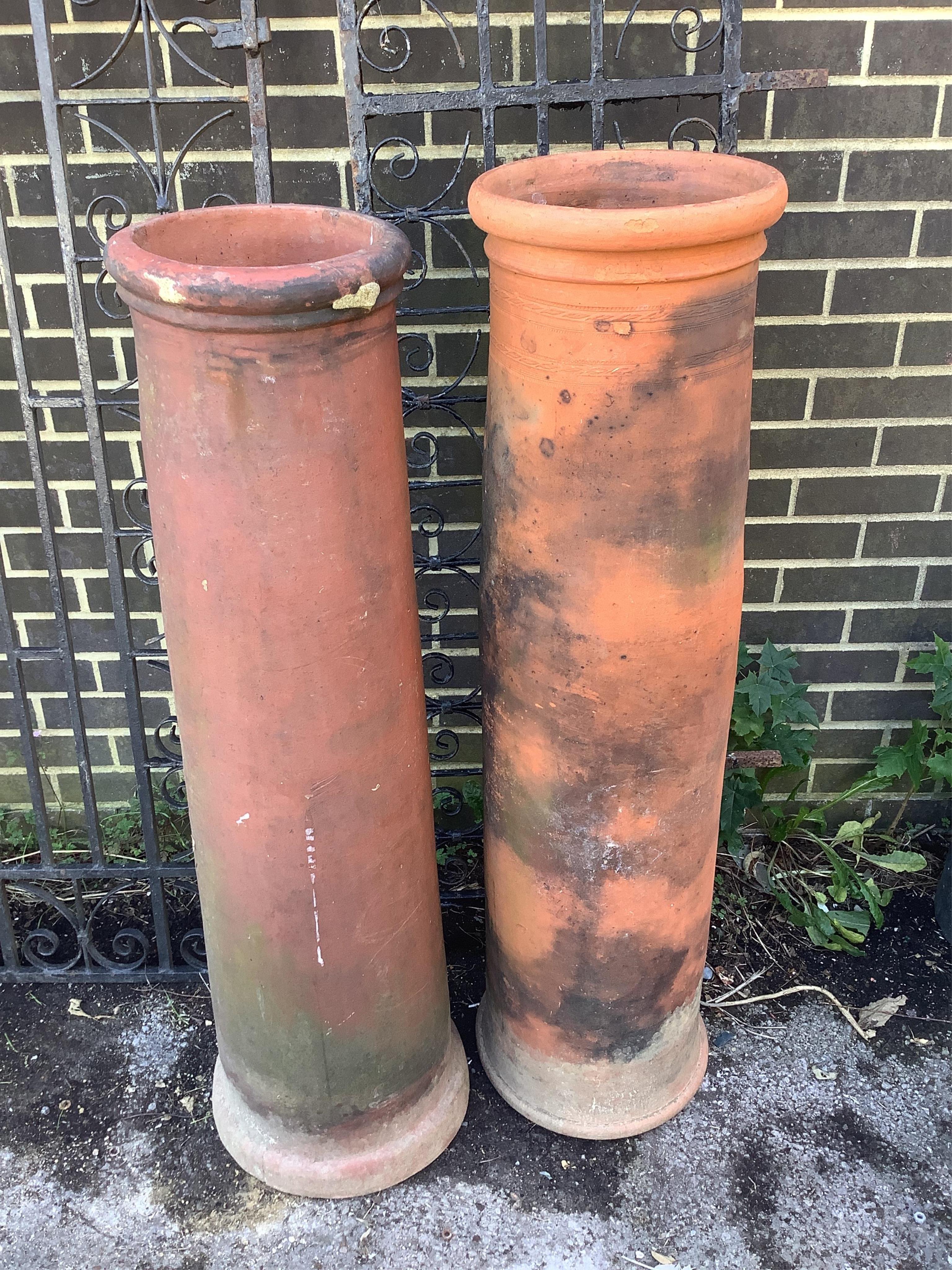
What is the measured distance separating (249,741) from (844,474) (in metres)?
1.89

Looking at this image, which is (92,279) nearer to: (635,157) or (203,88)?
(203,88)

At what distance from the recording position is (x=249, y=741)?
1.96 m

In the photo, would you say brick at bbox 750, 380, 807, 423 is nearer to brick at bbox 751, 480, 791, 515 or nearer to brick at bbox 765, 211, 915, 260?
brick at bbox 751, 480, 791, 515

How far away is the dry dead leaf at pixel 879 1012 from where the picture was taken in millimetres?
2791

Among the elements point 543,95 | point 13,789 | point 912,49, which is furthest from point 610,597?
point 13,789

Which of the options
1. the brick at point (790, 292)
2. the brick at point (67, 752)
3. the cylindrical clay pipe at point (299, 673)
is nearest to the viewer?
the cylindrical clay pipe at point (299, 673)

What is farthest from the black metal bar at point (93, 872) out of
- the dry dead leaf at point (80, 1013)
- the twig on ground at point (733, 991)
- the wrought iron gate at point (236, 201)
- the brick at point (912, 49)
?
the brick at point (912, 49)

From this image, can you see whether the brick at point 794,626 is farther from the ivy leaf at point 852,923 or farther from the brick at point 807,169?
the brick at point 807,169

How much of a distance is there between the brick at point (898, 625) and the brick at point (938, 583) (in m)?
0.04

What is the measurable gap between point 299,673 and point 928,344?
1.98 m

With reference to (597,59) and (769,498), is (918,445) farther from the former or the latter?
(597,59)

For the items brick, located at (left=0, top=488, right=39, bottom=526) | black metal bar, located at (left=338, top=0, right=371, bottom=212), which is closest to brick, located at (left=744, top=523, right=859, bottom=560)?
black metal bar, located at (left=338, top=0, right=371, bottom=212)

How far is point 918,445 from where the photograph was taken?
296 cm

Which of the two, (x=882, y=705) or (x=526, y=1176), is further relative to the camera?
(x=882, y=705)
